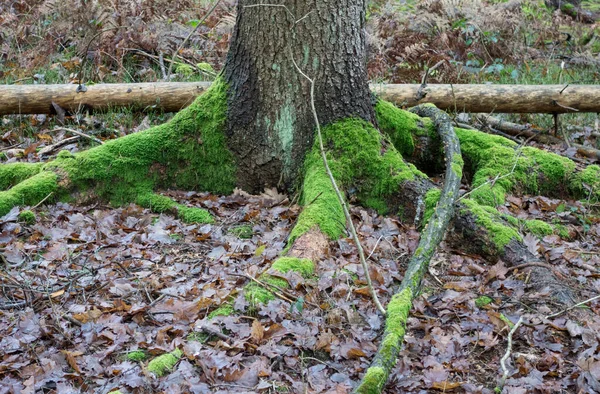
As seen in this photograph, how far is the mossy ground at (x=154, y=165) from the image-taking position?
230 inches

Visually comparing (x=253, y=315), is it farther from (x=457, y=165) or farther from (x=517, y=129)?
(x=517, y=129)

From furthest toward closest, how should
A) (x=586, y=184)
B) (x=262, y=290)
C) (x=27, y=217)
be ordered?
(x=586, y=184), (x=27, y=217), (x=262, y=290)

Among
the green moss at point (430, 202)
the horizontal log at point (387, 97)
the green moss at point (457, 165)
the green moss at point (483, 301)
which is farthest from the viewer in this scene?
the horizontal log at point (387, 97)

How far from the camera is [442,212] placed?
4.80 meters

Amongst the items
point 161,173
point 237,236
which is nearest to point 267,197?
point 237,236

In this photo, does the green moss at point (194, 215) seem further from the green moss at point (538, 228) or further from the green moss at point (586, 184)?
the green moss at point (586, 184)

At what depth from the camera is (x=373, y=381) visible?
316 centimetres

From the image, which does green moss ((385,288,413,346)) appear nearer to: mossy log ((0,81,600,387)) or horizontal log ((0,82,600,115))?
mossy log ((0,81,600,387))

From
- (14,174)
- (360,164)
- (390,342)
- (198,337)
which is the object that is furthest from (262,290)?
(14,174)

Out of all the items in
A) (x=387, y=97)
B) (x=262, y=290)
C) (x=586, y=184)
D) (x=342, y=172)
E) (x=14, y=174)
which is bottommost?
(x=262, y=290)

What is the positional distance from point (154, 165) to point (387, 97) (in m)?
3.43

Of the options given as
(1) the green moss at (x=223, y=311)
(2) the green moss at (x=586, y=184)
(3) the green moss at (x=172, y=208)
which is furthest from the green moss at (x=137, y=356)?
(2) the green moss at (x=586, y=184)

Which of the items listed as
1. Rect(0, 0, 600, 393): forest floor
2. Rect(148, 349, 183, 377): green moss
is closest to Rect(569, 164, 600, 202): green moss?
Rect(0, 0, 600, 393): forest floor

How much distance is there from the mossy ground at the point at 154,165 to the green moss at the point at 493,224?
2356 millimetres
